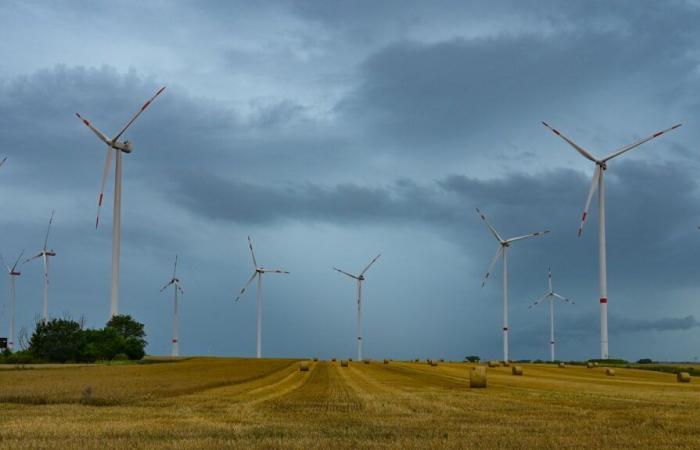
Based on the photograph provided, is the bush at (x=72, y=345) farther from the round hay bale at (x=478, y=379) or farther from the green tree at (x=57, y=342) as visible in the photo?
the round hay bale at (x=478, y=379)

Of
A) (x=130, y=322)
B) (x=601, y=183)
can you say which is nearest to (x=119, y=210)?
(x=130, y=322)

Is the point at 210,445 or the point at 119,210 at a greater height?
the point at 119,210

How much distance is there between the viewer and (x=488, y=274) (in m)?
140

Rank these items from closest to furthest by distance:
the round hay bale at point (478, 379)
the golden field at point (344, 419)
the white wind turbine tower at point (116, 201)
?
the golden field at point (344, 419)
the round hay bale at point (478, 379)
the white wind turbine tower at point (116, 201)

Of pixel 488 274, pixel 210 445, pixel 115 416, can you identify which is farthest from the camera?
pixel 488 274

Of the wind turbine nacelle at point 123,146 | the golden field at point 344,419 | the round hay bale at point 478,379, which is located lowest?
the golden field at point 344,419

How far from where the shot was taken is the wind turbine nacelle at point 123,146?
431ft

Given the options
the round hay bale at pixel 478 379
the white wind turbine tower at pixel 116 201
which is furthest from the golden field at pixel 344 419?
the white wind turbine tower at pixel 116 201

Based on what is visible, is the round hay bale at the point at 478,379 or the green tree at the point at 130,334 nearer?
the round hay bale at the point at 478,379

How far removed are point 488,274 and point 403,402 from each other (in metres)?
107

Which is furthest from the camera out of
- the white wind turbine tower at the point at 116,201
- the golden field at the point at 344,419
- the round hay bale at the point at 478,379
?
the white wind turbine tower at the point at 116,201

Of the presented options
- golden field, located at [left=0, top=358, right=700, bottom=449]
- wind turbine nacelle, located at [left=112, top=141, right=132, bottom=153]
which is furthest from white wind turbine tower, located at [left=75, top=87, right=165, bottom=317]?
golden field, located at [left=0, top=358, right=700, bottom=449]

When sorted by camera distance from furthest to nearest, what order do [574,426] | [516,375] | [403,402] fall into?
[516,375], [403,402], [574,426]

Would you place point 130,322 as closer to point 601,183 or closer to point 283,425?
point 601,183
